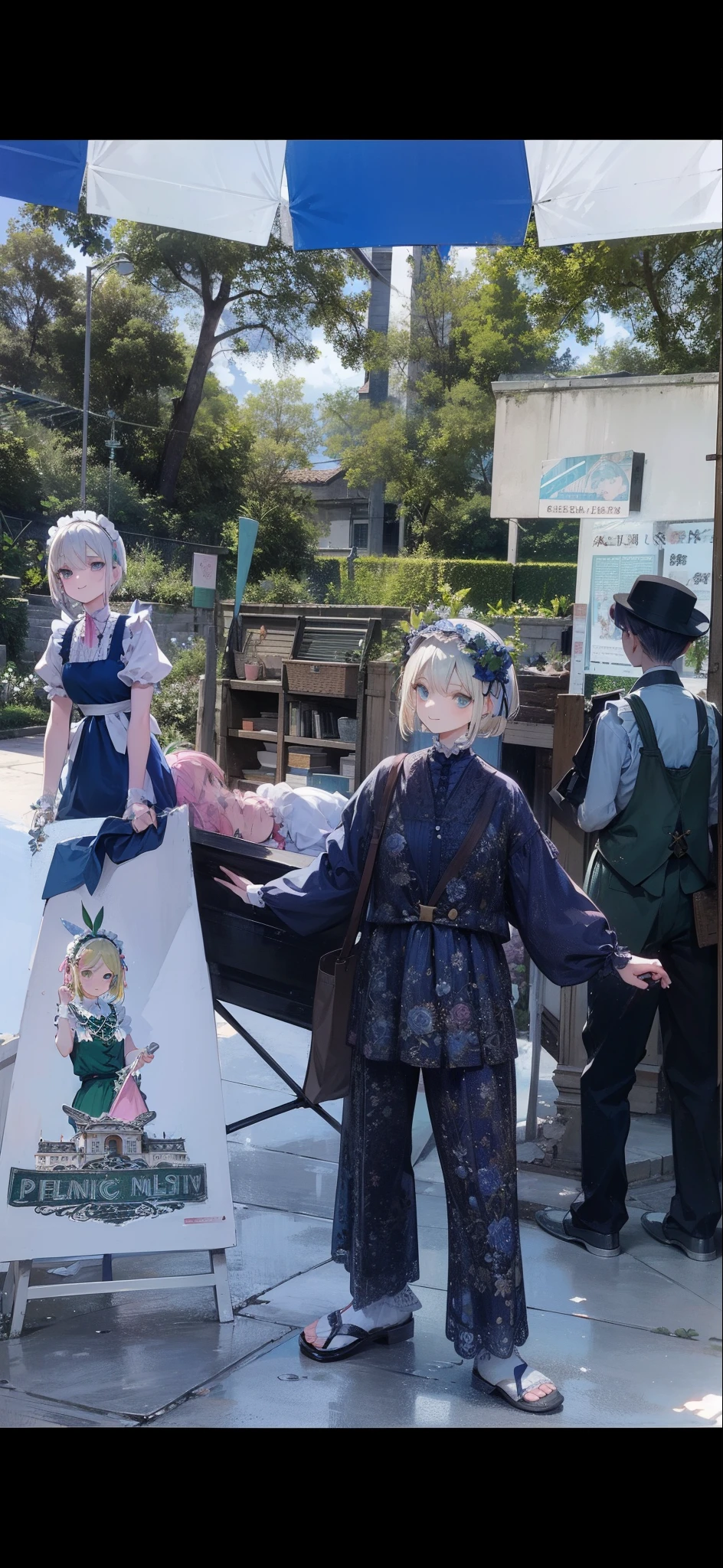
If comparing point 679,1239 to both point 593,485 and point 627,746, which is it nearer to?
point 627,746

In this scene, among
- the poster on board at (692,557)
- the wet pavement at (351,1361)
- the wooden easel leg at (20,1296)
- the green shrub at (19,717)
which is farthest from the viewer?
the green shrub at (19,717)

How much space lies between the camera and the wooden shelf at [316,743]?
287 centimetres

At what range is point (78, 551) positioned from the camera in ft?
9.12

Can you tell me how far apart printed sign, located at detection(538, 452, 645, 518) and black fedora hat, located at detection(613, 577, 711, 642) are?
6.2 inches

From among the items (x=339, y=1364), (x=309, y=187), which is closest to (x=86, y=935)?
(x=339, y=1364)

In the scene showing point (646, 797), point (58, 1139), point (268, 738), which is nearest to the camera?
point (646, 797)

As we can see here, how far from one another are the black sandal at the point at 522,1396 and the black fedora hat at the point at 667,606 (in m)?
1.42

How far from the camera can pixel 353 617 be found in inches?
110

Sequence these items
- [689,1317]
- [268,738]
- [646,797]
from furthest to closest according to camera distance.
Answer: [268,738], [646,797], [689,1317]

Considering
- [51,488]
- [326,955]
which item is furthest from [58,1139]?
[51,488]

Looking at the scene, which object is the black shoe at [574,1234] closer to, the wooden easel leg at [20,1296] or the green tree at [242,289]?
the wooden easel leg at [20,1296]

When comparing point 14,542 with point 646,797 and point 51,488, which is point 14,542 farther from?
point 646,797

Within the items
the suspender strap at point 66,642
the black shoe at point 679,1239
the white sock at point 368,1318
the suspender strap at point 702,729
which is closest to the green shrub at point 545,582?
the suspender strap at point 702,729

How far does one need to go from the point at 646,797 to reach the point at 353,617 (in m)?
0.80
